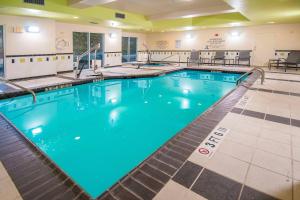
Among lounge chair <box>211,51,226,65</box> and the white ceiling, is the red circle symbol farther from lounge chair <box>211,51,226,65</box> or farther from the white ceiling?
lounge chair <box>211,51,226,65</box>

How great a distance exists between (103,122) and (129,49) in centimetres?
1093

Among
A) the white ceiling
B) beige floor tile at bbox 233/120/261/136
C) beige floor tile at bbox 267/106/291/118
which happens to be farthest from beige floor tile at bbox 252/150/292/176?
the white ceiling

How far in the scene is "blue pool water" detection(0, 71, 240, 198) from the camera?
2602 millimetres

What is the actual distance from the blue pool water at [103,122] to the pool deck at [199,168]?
1.39 feet

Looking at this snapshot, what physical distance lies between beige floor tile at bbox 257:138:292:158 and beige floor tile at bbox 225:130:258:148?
64mm

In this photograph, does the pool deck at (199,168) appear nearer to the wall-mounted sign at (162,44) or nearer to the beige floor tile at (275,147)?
the beige floor tile at (275,147)

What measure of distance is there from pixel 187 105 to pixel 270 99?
5.87 feet

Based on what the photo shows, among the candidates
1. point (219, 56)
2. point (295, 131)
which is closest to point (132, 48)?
point (219, 56)

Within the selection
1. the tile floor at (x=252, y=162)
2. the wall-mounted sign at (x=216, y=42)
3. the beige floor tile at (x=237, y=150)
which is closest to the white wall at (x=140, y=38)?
the wall-mounted sign at (x=216, y=42)

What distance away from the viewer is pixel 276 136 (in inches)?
108

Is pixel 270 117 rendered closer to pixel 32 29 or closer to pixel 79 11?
pixel 79 11

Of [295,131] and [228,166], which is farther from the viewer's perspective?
[295,131]

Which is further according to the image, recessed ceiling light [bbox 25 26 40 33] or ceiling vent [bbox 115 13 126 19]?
ceiling vent [bbox 115 13 126 19]

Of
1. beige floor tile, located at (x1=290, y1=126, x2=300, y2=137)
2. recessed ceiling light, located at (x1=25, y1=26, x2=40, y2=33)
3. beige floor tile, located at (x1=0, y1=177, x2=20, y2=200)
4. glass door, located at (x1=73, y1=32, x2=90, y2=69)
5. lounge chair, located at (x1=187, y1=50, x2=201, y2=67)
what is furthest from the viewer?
lounge chair, located at (x1=187, y1=50, x2=201, y2=67)
